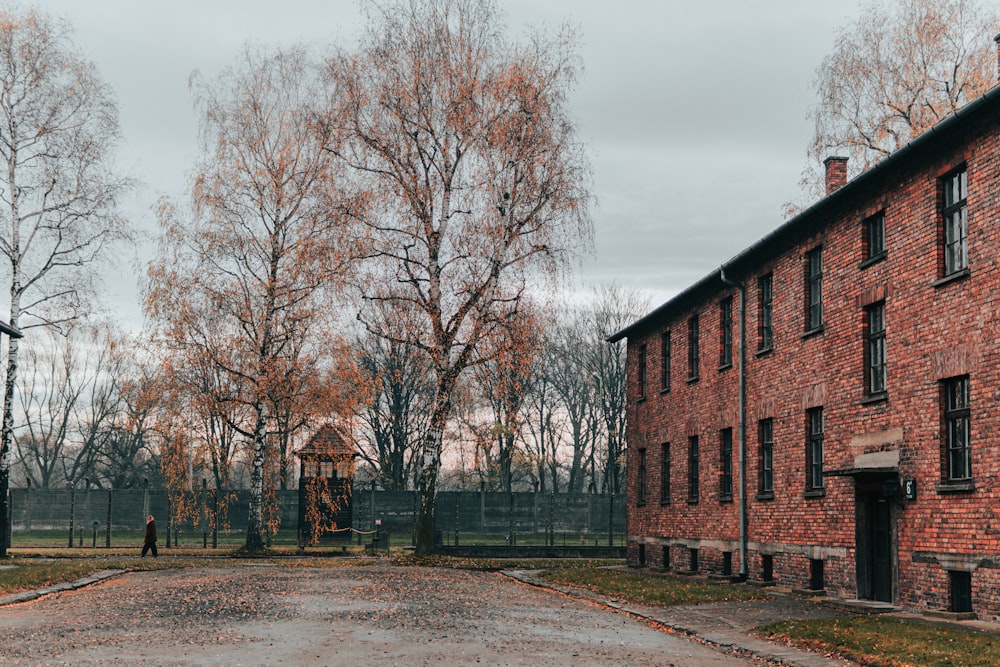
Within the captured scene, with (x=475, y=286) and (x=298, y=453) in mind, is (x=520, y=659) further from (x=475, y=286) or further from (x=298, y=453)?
(x=298, y=453)

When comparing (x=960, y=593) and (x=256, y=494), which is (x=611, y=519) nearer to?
(x=256, y=494)

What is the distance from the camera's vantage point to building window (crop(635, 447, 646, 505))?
34750mm

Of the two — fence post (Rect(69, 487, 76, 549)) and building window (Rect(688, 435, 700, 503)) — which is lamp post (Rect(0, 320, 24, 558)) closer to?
fence post (Rect(69, 487, 76, 549))

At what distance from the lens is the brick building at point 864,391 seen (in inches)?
660

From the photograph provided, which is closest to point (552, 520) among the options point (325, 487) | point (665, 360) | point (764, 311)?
point (325, 487)

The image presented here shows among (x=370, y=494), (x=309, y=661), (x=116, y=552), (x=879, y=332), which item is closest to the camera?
(x=309, y=661)

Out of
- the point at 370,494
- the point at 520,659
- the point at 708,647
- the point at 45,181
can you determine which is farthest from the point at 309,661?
the point at 370,494

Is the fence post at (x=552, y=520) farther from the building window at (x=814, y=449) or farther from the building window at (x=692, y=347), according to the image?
the building window at (x=814, y=449)

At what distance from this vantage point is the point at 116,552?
39625 mm

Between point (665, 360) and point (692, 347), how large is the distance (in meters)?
2.52

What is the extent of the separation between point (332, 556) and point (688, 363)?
14.3 m

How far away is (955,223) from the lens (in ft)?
58.6

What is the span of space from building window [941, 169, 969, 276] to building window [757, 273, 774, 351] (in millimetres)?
7398

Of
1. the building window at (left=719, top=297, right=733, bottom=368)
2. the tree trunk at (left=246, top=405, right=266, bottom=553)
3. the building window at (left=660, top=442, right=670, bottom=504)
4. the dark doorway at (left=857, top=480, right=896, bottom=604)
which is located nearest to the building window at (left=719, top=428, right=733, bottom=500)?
the building window at (left=719, top=297, right=733, bottom=368)
